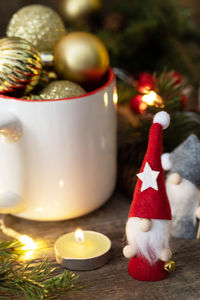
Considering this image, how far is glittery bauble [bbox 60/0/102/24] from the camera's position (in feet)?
3.11

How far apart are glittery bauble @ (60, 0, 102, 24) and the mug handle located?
0.45 meters

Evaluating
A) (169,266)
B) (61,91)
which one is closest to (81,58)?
(61,91)

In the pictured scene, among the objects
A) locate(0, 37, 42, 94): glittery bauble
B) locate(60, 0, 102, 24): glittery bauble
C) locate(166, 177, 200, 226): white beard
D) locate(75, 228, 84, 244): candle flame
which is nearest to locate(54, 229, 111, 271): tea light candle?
locate(75, 228, 84, 244): candle flame

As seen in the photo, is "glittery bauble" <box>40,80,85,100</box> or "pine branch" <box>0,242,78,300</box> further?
"glittery bauble" <box>40,80,85,100</box>

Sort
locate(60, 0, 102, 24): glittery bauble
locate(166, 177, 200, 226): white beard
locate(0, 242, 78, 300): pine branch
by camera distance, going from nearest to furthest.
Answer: locate(0, 242, 78, 300): pine branch < locate(166, 177, 200, 226): white beard < locate(60, 0, 102, 24): glittery bauble

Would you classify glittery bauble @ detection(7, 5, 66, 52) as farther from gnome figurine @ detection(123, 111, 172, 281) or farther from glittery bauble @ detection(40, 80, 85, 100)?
gnome figurine @ detection(123, 111, 172, 281)

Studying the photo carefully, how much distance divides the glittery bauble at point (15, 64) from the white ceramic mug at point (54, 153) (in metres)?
0.03

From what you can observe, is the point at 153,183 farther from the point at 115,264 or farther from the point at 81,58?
the point at 81,58

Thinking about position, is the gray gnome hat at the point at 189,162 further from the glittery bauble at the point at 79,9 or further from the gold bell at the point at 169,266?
the glittery bauble at the point at 79,9

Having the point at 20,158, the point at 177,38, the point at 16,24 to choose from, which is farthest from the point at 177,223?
the point at 177,38

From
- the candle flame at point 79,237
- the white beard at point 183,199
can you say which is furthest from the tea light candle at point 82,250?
the white beard at point 183,199

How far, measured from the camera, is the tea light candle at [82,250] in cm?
56

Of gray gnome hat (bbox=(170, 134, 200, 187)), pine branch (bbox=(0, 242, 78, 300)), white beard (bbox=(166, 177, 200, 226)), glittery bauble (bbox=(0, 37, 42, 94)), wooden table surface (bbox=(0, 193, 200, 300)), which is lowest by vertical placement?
wooden table surface (bbox=(0, 193, 200, 300))

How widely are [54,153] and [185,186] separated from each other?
0.18 m
